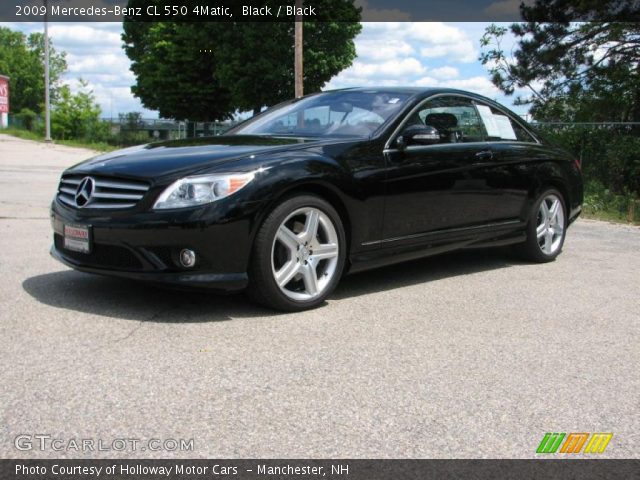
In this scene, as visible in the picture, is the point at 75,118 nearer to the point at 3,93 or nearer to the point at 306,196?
the point at 3,93

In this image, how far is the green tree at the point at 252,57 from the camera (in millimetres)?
39125

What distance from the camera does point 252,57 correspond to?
131ft

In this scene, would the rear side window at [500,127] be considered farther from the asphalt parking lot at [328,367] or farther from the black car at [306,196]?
the asphalt parking lot at [328,367]

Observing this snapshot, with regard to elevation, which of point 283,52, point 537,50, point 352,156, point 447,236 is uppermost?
point 283,52

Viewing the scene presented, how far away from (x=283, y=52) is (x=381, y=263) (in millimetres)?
35471

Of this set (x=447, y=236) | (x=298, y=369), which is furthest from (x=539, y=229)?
(x=298, y=369)

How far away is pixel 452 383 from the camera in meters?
3.64

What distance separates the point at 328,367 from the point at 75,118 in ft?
157

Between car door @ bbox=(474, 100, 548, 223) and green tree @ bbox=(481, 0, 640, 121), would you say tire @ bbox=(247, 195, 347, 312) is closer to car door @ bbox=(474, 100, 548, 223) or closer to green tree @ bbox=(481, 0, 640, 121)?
car door @ bbox=(474, 100, 548, 223)

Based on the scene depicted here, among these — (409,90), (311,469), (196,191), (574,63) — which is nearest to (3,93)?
(574,63)

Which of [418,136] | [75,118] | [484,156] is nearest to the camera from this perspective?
[418,136]

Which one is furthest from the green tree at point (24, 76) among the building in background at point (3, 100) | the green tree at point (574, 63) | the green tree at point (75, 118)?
the green tree at point (574, 63)

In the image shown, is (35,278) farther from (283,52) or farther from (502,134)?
(283,52)
